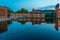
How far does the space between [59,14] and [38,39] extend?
3357 cm

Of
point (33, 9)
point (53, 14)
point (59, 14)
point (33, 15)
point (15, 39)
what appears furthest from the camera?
point (33, 9)

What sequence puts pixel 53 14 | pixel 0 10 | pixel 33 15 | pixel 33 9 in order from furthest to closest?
pixel 33 9 → pixel 33 15 → pixel 53 14 → pixel 0 10

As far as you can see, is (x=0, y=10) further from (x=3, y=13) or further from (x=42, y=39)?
(x=42, y=39)

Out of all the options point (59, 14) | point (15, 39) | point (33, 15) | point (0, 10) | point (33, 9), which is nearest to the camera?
point (15, 39)

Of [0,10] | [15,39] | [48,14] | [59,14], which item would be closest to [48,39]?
[15,39]

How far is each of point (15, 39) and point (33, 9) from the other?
1735 inches

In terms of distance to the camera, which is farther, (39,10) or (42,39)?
(39,10)

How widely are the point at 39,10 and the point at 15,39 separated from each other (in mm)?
45084

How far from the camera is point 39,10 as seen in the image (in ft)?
170

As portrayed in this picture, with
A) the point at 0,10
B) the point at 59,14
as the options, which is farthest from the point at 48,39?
the point at 59,14

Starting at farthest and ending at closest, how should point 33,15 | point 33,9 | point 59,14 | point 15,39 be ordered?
point 33,9
point 33,15
point 59,14
point 15,39

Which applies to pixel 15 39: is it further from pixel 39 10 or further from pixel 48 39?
pixel 39 10

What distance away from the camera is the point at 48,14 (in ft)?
147

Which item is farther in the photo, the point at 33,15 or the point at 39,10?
the point at 39,10
